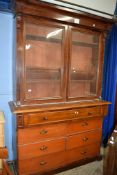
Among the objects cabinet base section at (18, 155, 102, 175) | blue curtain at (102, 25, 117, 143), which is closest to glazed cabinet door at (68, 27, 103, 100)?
blue curtain at (102, 25, 117, 143)

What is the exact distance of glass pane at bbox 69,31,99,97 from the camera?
82.3 inches

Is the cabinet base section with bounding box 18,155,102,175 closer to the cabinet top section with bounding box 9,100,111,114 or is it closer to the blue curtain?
the blue curtain

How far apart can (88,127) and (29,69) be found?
1103 mm

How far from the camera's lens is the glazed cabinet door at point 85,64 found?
2066 millimetres

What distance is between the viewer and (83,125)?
2.12 metres

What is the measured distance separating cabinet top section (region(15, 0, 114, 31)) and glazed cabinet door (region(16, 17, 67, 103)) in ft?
0.28

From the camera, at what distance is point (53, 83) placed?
2.03 meters

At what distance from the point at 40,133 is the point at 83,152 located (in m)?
0.74

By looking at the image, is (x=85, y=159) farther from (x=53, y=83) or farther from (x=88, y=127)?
(x=53, y=83)

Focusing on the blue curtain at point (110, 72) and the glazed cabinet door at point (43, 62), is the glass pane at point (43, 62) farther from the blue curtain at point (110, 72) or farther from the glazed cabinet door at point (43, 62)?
the blue curtain at point (110, 72)

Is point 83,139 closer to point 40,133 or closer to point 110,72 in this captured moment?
point 40,133

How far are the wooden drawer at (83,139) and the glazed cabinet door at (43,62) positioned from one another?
1.80ft

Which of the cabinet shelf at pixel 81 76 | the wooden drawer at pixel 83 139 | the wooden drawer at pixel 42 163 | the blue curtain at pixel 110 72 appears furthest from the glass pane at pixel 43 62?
the blue curtain at pixel 110 72

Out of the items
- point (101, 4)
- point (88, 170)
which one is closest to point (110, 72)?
point (101, 4)
